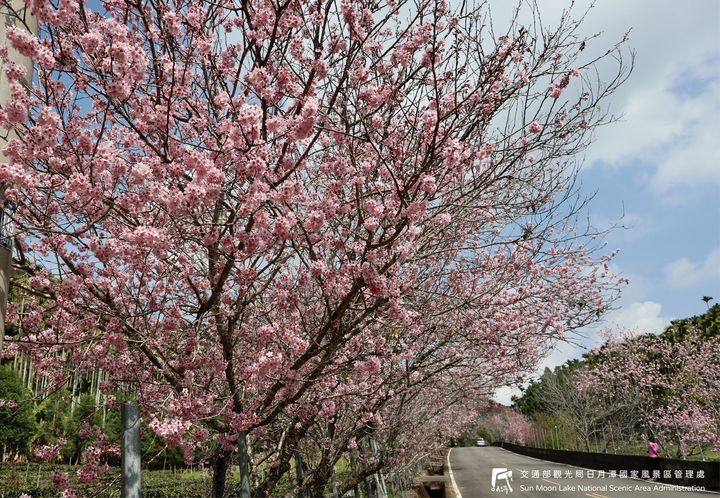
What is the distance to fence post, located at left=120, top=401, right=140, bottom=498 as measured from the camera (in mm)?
2555

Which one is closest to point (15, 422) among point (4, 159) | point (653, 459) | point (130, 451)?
point (653, 459)

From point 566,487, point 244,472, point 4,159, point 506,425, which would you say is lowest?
point 506,425

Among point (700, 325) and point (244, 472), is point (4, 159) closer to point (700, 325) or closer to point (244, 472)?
point (244, 472)

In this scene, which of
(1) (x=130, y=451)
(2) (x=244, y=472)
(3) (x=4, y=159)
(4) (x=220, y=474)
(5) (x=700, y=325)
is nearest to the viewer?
(1) (x=130, y=451)

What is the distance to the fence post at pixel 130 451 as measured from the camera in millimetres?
2555

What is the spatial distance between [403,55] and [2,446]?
34.9 metres

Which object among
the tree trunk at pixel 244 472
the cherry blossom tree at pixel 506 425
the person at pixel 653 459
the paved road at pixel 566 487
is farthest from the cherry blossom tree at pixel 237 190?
the cherry blossom tree at pixel 506 425

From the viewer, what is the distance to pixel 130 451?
260cm

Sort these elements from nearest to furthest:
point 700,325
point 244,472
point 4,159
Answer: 1. point 4,159
2. point 244,472
3. point 700,325

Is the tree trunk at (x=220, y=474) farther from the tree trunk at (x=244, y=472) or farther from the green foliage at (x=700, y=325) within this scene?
the green foliage at (x=700, y=325)

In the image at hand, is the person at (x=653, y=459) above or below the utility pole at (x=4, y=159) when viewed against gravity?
below

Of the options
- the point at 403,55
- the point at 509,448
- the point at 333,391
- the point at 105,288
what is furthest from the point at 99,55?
the point at 509,448

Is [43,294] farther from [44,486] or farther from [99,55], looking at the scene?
[44,486]

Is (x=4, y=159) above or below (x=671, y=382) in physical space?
above
